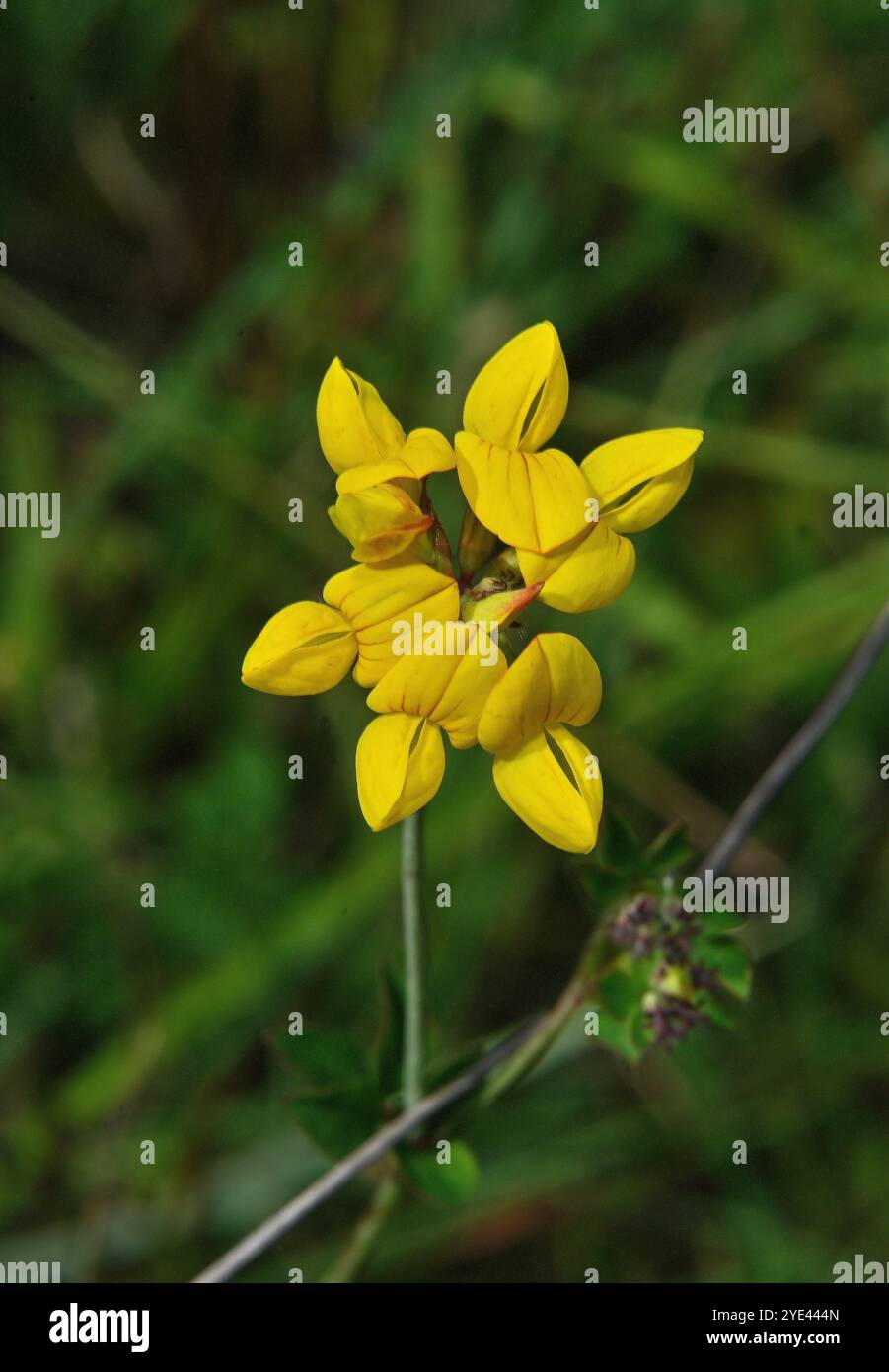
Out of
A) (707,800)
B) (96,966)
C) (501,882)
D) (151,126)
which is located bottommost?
(96,966)

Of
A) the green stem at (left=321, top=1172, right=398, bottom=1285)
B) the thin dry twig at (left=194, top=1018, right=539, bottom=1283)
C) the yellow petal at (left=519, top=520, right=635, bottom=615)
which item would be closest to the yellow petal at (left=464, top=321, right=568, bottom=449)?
the yellow petal at (left=519, top=520, right=635, bottom=615)

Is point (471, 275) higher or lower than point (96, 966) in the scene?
higher

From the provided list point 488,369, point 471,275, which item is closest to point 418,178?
point 471,275

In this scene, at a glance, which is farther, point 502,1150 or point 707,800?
point 707,800

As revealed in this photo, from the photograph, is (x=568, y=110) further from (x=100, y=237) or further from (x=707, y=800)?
(x=707, y=800)

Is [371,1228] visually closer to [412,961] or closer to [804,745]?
[412,961]

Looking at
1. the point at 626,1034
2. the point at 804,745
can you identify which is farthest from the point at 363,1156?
the point at 804,745

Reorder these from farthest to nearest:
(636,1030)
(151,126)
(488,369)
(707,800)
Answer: (151,126)
(707,800)
(636,1030)
(488,369)
